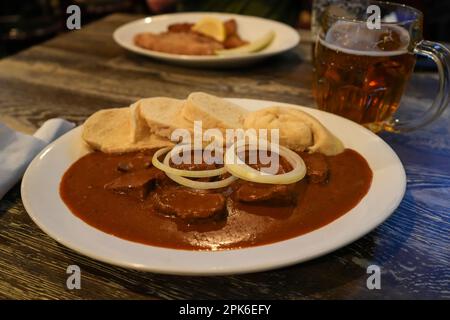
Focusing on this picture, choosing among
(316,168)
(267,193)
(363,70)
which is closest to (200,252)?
(267,193)

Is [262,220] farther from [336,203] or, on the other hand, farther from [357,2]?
[357,2]

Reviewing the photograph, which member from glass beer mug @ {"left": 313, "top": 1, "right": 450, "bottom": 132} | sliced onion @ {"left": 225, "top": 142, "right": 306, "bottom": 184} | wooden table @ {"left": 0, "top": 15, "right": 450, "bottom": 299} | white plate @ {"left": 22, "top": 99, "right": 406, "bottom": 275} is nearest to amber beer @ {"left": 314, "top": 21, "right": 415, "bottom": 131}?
glass beer mug @ {"left": 313, "top": 1, "right": 450, "bottom": 132}

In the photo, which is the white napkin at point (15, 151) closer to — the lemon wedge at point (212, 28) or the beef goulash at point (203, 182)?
the beef goulash at point (203, 182)

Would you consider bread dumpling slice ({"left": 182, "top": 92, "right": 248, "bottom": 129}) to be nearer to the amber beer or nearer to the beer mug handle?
the amber beer

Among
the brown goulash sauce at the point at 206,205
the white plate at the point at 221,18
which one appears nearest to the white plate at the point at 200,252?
the brown goulash sauce at the point at 206,205

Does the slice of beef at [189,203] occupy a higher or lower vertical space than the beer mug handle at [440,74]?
lower
